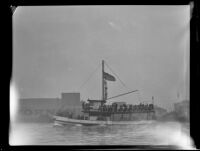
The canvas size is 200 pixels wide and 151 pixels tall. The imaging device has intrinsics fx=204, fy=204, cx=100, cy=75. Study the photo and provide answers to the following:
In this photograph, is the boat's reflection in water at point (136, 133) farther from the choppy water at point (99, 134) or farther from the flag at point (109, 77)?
the flag at point (109, 77)

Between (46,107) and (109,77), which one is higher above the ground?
(109,77)

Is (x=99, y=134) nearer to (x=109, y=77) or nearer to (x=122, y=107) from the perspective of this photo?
(x=122, y=107)

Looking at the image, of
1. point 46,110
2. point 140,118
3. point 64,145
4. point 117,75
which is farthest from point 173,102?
point 46,110

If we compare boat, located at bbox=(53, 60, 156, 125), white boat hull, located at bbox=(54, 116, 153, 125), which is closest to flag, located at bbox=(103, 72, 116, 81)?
boat, located at bbox=(53, 60, 156, 125)

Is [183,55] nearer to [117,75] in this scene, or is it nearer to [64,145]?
[117,75]

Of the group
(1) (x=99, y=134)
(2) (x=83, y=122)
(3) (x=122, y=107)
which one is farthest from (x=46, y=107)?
(3) (x=122, y=107)

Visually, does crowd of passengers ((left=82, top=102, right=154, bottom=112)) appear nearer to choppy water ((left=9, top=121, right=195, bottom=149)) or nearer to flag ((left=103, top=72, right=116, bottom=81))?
choppy water ((left=9, top=121, right=195, bottom=149))
